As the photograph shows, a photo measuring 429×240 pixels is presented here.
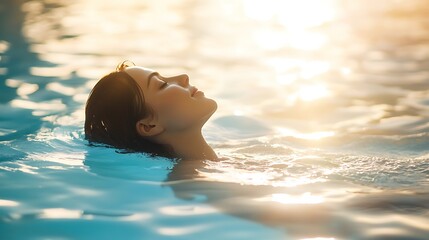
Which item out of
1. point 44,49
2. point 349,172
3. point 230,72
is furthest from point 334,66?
point 349,172

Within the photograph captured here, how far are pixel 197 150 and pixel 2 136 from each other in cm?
179

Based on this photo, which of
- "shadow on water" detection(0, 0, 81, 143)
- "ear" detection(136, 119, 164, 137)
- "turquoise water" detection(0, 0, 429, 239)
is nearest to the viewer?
"turquoise water" detection(0, 0, 429, 239)

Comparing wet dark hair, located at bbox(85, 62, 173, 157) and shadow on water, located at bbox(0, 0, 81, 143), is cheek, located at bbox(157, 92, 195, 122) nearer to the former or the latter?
wet dark hair, located at bbox(85, 62, 173, 157)

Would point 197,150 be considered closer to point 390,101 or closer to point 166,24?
point 390,101

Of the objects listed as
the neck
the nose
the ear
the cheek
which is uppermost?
the nose

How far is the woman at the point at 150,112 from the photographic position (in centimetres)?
491

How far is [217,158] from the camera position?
5.20 m

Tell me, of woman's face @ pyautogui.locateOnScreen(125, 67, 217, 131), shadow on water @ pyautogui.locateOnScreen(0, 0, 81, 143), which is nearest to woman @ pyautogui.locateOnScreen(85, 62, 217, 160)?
woman's face @ pyautogui.locateOnScreen(125, 67, 217, 131)

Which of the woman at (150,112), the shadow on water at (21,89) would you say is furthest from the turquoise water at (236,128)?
the woman at (150,112)

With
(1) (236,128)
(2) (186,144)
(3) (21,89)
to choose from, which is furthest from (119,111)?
(3) (21,89)

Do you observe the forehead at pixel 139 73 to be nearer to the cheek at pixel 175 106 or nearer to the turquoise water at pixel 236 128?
the cheek at pixel 175 106

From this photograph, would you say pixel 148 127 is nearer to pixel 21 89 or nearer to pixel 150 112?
pixel 150 112

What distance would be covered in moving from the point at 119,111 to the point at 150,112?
213 mm

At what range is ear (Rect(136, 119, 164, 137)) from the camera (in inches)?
197
